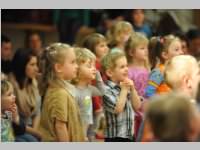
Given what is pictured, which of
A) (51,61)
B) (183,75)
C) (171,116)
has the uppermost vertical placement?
(51,61)

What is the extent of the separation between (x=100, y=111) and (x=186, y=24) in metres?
5.30

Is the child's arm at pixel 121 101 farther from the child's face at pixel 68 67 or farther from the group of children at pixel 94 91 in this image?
the child's face at pixel 68 67

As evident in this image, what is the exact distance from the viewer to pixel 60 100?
5430 millimetres

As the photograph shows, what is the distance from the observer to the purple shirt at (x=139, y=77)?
6.03 m

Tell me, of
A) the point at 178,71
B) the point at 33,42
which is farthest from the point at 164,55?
the point at 33,42

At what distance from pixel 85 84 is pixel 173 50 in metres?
1.07

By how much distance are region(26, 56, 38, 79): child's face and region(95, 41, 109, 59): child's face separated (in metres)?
0.68

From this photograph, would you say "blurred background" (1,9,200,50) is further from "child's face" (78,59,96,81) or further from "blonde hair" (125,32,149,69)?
"child's face" (78,59,96,81)

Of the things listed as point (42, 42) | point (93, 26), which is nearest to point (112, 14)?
point (93, 26)

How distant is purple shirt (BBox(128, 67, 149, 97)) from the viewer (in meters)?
6.03

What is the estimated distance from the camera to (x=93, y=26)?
10672 mm

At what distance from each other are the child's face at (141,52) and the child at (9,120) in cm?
128

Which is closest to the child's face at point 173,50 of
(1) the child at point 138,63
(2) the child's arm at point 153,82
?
(1) the child at point 138,63

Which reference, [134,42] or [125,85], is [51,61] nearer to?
[125,85]
